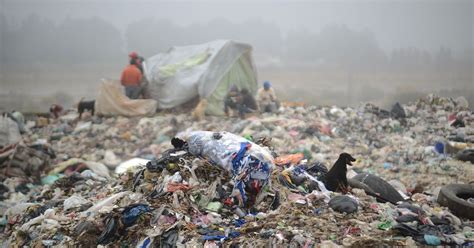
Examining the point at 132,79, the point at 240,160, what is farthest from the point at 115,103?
the point at 240,160

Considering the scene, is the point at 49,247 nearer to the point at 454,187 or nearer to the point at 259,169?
the point at 259,169

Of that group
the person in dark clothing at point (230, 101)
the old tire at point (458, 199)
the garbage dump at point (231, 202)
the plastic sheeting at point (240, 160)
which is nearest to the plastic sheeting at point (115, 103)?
the person in dark clothing at point (230, 101)

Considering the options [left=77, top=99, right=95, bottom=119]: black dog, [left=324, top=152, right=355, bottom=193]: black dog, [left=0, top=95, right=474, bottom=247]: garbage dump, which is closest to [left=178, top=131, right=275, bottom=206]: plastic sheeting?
[left=0, top=95, right=474, bottom=247]: garbage dump

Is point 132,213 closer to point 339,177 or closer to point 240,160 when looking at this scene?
point 240,160

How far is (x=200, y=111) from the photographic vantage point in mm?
11273

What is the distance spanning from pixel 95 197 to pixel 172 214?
1614mm

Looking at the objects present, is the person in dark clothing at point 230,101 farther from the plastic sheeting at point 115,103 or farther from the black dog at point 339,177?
the black dog at point 339,177

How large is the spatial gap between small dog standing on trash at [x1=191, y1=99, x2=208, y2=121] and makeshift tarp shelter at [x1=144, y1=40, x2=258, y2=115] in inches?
11.9

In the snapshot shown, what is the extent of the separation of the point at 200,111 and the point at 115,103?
7.85 ft

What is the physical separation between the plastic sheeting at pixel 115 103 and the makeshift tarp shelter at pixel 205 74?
0.64 meters

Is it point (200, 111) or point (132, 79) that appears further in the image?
point (132, 79)

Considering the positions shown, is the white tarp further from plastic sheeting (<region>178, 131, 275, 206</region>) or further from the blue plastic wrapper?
the blue plastic wrapper

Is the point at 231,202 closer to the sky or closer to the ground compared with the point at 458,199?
closer to the sky

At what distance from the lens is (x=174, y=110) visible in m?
12.1
